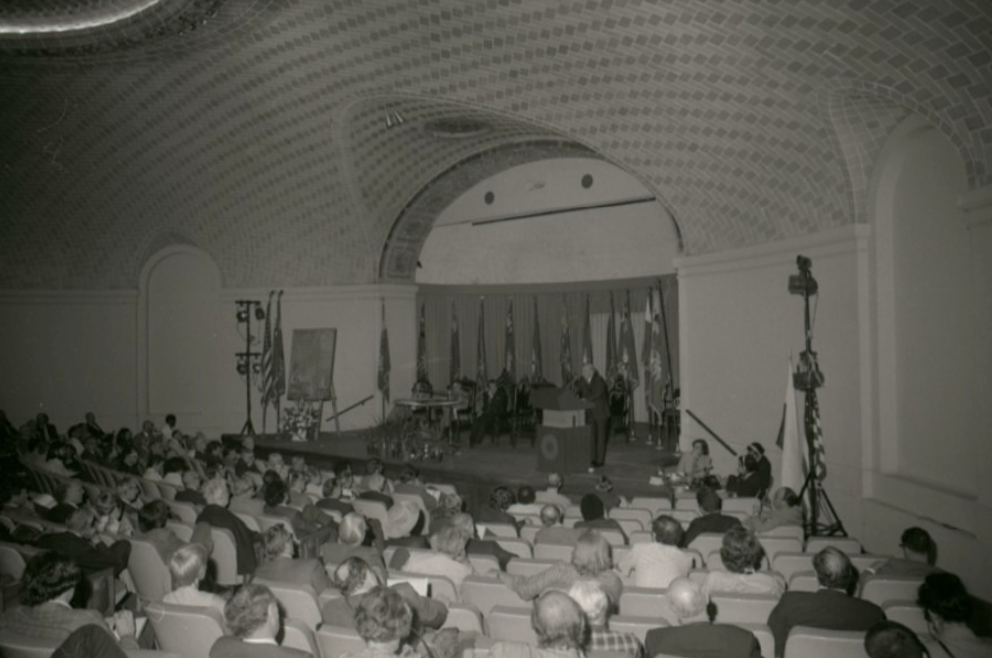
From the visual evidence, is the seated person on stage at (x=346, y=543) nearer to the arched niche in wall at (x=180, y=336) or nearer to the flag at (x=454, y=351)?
the arched niche in wall at (x=180, y=336)

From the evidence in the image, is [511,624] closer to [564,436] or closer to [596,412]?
[564,436]

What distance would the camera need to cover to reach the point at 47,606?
154 inches

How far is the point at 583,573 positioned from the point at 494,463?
8015 millimetres

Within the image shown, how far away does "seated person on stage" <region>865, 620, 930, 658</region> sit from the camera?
3197 millimetres

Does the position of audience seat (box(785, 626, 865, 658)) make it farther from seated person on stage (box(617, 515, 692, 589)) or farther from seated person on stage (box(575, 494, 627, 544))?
seated person on stage (box(575, 494, 627, 544))

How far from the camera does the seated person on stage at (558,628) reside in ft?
10.5

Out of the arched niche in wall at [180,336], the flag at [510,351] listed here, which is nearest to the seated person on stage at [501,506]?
the flag at [510,351]

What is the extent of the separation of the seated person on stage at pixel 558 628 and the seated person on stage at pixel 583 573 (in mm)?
1347

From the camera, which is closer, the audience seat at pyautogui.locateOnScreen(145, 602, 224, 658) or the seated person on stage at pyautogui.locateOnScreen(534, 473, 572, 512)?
the audience seat at pyautogui.locateOnScreen(145, 602, 224, 658)

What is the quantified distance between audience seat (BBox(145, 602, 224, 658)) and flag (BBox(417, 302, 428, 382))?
1322cm

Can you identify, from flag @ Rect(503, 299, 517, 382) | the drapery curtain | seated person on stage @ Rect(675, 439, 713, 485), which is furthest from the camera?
flag @ Rect(503, 299, 517, 382)

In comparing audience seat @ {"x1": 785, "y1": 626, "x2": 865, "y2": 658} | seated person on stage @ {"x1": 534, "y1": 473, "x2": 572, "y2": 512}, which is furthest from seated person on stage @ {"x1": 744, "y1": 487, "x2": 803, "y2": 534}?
audience seat @ {"x1": 785, "y1": 626, "x2": 865, "y2": 658}

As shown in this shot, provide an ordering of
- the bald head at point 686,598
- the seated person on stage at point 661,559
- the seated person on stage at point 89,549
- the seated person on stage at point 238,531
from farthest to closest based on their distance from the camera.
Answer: the seated person on stage at point 238,531, the seated person on stage at point 89,549, the seated person on stage at point 661,559, the bald head at point 686,598

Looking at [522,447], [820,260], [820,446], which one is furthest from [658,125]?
[522,447]
